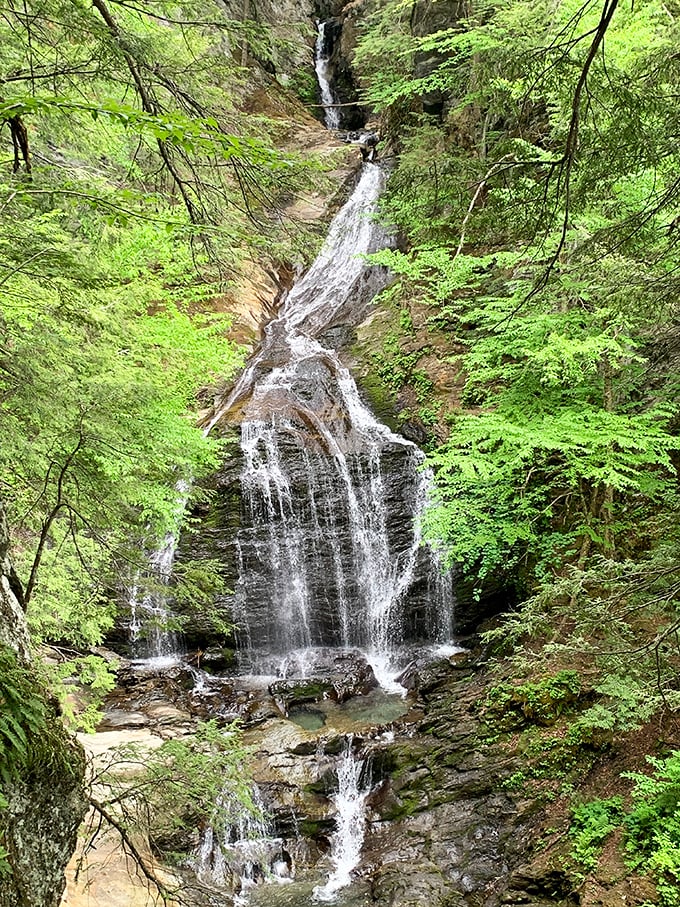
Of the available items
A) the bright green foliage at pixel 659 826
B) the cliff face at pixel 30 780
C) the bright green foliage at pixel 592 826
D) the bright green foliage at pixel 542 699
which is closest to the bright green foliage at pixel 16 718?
the cliff face at pixel 30 780

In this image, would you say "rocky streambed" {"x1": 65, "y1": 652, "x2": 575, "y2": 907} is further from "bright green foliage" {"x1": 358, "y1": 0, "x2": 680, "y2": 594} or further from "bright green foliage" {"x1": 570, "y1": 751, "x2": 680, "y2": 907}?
"bright green foliage" {"x1": 358, "y1": 0, "x2": 680, "y2": 594}

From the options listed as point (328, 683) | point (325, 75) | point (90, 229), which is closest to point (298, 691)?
point (328, 683)

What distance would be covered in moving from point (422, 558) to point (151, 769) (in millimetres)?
8828

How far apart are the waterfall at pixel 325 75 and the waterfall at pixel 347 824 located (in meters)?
27.8

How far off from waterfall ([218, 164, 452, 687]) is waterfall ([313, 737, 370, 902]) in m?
2.62

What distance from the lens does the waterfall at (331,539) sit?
11.4m

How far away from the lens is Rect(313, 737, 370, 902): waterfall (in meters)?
6.58

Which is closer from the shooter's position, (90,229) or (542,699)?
(90,229)

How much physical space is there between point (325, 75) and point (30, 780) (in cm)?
3454

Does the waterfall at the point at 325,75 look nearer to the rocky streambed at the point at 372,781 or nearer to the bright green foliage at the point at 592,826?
the rocky streambed at the point at 372,781

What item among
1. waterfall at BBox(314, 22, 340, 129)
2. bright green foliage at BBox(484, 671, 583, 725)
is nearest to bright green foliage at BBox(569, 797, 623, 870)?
bright green foliage at BBox(484, 671, 583, 725)

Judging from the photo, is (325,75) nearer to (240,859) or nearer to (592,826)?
(240,859)

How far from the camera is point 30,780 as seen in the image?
7.64ft

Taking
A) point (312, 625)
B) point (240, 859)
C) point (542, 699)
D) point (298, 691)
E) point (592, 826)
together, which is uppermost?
point (312, 625)
